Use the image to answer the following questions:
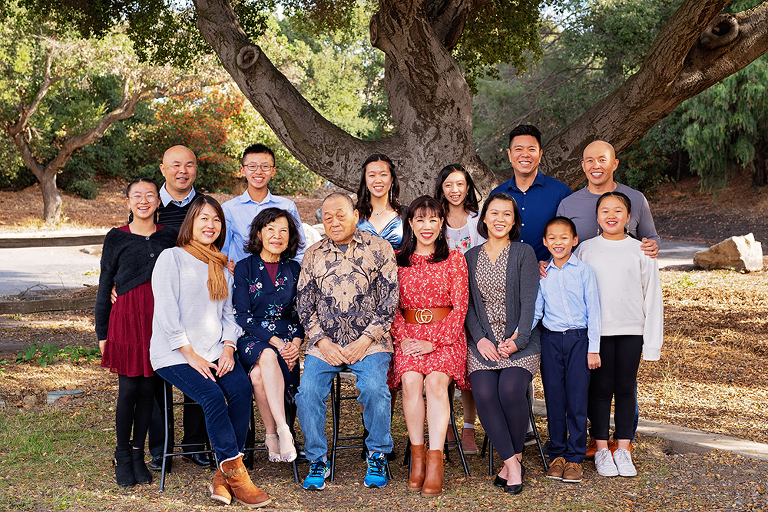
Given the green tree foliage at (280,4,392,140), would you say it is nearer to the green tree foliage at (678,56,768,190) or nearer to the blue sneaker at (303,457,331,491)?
the green tree foliage at (678,56,768,190)

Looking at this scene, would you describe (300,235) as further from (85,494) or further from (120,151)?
(120,151)

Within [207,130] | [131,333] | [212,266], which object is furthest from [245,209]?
[207,130]

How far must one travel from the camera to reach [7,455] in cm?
426

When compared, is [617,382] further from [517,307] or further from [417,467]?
[417,467]

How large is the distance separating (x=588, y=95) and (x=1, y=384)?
1883 cm

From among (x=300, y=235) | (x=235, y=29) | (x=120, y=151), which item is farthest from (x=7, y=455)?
(x=120, y=151)

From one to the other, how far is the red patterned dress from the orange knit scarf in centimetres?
102

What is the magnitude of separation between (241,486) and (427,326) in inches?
52.8

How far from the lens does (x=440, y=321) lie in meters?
4.06

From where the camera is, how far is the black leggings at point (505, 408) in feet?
12.6

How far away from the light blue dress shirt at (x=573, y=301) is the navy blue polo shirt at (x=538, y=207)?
381 mm

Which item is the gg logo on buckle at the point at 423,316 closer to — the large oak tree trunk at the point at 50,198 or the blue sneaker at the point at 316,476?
the blue sneaker at the point at 316,476

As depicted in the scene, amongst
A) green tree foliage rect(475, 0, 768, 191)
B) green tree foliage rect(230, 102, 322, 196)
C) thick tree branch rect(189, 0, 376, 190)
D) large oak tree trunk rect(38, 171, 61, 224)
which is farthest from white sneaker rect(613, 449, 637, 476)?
green tree foliage rect(230, 102, 322, 196)

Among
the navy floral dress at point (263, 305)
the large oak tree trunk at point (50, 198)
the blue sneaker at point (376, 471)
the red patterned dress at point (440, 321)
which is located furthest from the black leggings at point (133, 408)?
the large oak tree trunk at point (50, 198)
